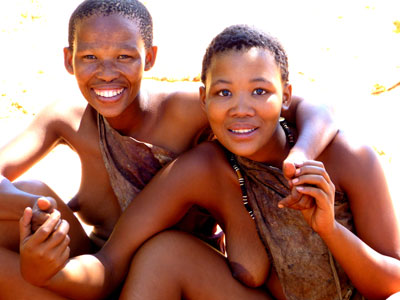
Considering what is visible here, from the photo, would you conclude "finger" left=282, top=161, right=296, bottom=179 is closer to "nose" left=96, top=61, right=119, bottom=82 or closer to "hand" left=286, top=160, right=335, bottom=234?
"hand" left=286, top=160, right=335, bottom=234

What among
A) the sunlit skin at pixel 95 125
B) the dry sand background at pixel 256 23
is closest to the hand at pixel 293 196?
the sunlit skin at pixel 95 125

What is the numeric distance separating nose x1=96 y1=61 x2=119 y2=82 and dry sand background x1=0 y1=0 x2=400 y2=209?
2.03 meters

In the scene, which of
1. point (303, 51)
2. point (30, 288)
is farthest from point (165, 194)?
point (303, 51)

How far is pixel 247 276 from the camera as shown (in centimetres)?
218

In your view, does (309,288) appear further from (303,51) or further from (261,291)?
(303,51)

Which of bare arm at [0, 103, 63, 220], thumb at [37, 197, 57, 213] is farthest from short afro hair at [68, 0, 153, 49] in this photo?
thumb at [37, 197, 57, 213]

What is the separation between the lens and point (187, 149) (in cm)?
252

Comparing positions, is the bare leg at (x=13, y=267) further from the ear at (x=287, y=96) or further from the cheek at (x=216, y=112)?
the ear at (x=287, y=96)

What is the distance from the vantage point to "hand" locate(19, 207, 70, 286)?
191cm

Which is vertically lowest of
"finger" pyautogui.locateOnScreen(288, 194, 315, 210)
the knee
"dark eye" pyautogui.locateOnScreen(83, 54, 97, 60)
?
the knee

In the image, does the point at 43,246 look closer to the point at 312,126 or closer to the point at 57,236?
the point at 57,236

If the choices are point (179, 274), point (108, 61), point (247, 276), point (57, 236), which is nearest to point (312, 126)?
point (247, 276)

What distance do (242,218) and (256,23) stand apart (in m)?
2.97

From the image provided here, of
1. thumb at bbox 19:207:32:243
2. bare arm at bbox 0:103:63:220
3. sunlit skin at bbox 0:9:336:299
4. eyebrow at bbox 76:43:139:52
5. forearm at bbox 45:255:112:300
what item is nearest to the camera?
thumb at bbox 19:207:32:243
